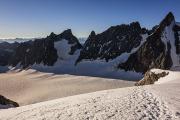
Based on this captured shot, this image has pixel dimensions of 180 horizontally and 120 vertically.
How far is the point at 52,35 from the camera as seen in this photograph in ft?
541

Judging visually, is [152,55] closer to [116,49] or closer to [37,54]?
[116,49]

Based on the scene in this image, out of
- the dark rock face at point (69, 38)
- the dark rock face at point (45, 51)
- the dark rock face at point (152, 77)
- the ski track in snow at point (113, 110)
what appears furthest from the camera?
the dark rock face at point (69, 38)

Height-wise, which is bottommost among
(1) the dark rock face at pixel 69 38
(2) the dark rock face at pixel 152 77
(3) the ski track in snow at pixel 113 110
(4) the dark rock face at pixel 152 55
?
(3) the ski track in snow at pixel 113 110

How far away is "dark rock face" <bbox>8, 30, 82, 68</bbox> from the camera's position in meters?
154

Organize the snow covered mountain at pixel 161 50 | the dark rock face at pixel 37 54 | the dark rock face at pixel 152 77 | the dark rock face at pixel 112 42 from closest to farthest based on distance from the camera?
the dark rock face at pixel 152 77, the snow covered mountain at pixel 161 50, the dark rock face at pixel 112 42, the dark rock face at pixel 37 54

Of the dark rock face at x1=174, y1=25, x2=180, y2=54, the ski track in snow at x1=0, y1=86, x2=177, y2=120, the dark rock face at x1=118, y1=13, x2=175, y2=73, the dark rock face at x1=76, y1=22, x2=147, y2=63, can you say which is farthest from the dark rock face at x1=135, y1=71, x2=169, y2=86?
the dark rock face at x1=76, y1=22, x2=147, y2=63

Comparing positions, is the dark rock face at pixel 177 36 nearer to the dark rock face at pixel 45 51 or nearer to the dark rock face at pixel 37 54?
the dark rock face at pixel 45 51

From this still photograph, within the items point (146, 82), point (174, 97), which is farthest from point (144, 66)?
point (174, 97)

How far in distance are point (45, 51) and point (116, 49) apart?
128ft

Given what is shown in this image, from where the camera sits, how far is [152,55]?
4254 inches

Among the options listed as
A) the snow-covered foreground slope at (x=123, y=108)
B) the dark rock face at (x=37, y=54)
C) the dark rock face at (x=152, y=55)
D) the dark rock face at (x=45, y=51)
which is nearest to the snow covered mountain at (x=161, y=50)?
the dark rock face at (x=152, y=55)

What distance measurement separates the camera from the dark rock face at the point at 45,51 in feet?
506

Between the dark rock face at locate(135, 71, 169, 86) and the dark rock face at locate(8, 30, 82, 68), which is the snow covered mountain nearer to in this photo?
the dark rock face at locate(8, 30, 82, 68)

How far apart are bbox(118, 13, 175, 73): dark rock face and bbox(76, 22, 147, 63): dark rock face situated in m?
12.3
